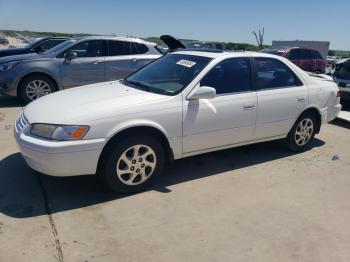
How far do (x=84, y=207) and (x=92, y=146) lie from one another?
621mm

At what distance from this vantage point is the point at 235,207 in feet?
12.7

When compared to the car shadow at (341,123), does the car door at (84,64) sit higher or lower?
higher

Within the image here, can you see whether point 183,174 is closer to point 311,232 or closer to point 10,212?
point 311,232

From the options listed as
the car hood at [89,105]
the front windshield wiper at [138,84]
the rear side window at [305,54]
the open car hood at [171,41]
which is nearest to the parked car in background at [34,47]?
the open car hood at [171,41]

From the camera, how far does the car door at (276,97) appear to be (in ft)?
16.1

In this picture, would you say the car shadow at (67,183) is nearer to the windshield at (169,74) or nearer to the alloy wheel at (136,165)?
the alloy wheel at (136,165)

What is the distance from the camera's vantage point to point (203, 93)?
4152 mm

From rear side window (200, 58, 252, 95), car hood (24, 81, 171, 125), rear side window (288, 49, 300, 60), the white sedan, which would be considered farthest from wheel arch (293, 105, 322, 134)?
rear side window (288, 49, 300, 60)

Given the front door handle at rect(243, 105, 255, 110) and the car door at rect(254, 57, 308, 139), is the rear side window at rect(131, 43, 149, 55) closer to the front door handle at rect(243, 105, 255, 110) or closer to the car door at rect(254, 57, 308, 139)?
the car door at rect(254, 57, 308, 139)

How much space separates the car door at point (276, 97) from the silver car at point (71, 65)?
4.46 metres

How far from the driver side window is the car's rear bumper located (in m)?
5.13

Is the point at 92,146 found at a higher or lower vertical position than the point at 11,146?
higher

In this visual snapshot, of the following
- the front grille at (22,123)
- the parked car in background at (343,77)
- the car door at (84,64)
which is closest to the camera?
the front grille at (22,123)

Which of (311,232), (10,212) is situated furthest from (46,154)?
(311,232)
